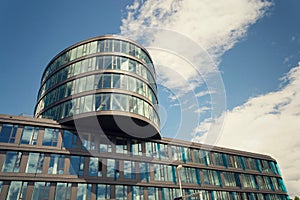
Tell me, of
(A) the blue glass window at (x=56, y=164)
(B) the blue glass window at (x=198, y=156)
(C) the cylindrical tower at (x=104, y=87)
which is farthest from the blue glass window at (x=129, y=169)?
(B) the blue glass window at (x=198, y=156)

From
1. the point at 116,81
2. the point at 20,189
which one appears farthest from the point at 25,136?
the point at 116,81

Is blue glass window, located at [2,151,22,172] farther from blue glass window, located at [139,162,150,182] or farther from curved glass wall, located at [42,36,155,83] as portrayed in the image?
blue glass window, located at [139,162,150,182]

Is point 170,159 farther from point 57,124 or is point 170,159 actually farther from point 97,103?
point 57,124

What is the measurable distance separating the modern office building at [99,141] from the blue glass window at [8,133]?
0.10 metres

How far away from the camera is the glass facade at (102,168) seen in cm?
2559

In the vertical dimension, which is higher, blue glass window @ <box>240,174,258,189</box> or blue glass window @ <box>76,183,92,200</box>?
blue glass window @ <box>240,174,258,189</box>

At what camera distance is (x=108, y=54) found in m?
32.7

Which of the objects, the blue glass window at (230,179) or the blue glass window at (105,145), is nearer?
the blue glass window at (105,145)

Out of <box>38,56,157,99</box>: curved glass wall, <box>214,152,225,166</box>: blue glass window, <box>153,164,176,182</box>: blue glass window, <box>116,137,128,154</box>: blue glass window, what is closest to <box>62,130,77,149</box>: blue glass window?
<box>116,137,128,154</box>: blue glass window

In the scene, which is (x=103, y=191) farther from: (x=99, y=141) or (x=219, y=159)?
(x=219, y=159)

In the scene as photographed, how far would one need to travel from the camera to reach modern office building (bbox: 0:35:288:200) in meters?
26.4

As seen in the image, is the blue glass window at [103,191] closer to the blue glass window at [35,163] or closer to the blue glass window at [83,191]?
the blue glass window at [83,191]

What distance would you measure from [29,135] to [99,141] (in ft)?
27.9

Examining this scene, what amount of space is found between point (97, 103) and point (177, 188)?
17.4 metres
